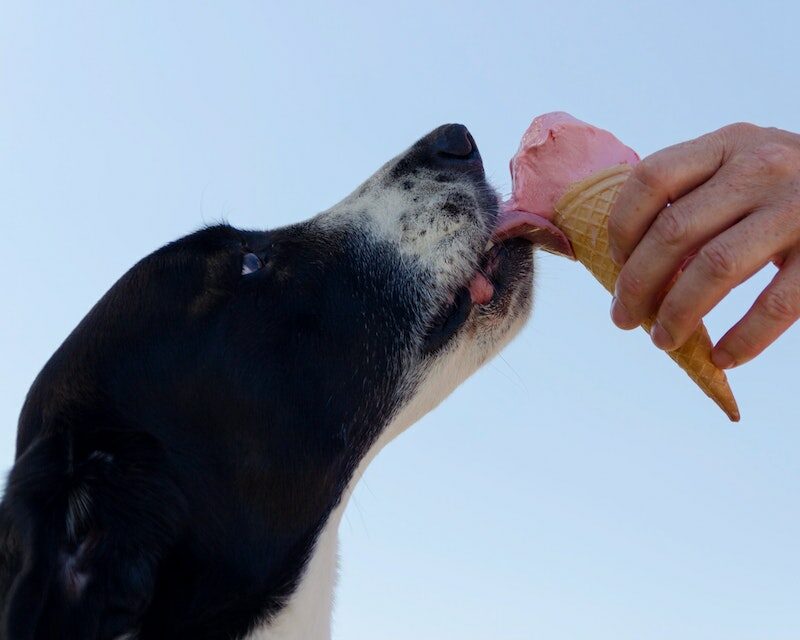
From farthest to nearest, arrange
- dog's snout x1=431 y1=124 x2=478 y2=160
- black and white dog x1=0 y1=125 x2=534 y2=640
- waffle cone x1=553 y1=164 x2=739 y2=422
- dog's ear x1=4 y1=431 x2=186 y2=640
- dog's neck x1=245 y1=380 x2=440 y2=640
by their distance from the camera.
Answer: dog's snout x1=431 y1=124 x2=478 y2=160, dog's neck x1=245 y1=380 x2=440 y2=640, black and white dog x1=0 y1=125 x2=534 y2=640, waffle cone x1=553 y1=164 x2=739 y2=422, dog's ear x1=4 y1=431 x2=186 y2=640

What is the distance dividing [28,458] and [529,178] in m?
1.93

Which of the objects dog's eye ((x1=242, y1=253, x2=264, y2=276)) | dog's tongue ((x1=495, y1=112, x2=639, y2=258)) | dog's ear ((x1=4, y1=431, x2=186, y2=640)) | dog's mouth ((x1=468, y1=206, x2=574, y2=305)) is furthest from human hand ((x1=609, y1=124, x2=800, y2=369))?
dog's ear ((x1=4, y1=431, x2=186, y2=640))

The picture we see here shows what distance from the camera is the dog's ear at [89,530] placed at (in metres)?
2.90

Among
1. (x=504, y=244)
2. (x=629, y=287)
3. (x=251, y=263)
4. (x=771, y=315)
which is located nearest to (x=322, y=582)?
(x=251, y=263)

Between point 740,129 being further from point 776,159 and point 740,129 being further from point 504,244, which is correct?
point 504,244

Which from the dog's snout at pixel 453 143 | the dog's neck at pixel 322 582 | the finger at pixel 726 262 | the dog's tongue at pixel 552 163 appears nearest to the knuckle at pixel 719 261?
the finger at pixel 726 262

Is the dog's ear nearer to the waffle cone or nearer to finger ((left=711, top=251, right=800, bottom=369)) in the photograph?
the waffle cone

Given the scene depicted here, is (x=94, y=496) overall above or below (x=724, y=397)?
above

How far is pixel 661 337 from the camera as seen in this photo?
2.79 metres

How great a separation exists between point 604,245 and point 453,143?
2.90 feet

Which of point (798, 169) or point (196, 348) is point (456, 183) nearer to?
point (196, 348)

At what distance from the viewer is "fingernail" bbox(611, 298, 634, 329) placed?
2.91 m

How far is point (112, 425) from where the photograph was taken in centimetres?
348

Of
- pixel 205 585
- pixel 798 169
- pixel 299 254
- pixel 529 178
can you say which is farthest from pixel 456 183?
pixel 205 585
